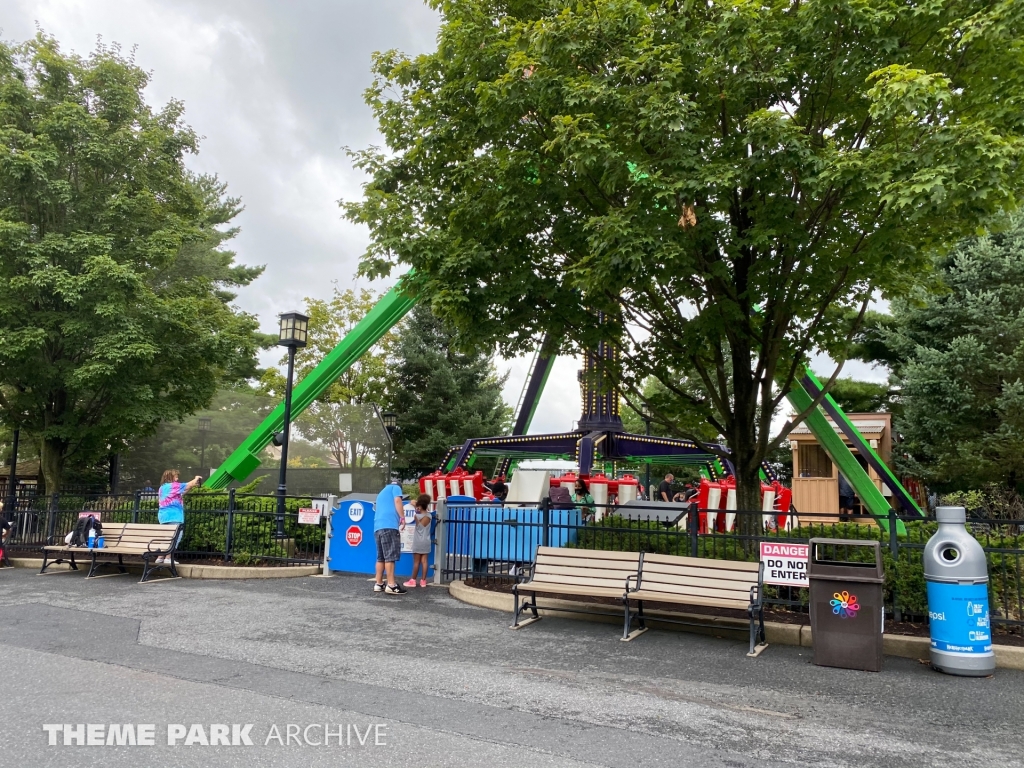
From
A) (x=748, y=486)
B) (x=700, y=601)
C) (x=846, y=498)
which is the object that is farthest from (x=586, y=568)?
(x=846, y=498)

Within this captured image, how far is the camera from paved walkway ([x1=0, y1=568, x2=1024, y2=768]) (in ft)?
14.9

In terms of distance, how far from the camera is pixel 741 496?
416 inches

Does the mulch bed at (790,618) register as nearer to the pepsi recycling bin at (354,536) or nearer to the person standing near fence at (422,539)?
the person standing near fence at (422,539)

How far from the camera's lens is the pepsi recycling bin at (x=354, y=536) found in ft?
40.8

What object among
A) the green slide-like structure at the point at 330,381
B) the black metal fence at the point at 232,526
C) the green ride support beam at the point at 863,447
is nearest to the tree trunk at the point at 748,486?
the black metal fence at the point at 232,526

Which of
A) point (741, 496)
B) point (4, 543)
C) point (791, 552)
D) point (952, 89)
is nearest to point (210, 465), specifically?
point (4, 543)

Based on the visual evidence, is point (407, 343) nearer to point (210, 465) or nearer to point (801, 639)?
point (210, 465)

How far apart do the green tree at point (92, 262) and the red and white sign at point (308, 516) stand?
603 centimetres

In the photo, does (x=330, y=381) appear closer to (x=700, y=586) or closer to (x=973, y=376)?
(x=700, y=586)

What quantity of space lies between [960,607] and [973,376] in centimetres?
1957

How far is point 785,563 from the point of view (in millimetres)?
7988

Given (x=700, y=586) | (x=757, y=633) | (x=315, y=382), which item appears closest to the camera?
(x=757, y=633)

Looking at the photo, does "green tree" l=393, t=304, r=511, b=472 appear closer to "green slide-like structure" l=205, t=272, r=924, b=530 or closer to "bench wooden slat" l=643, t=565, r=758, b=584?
"green slide-like structure" l=205, t=272, r=924, b=530

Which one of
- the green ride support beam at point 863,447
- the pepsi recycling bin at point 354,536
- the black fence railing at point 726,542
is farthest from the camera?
the green ride support beam at point 863,447
